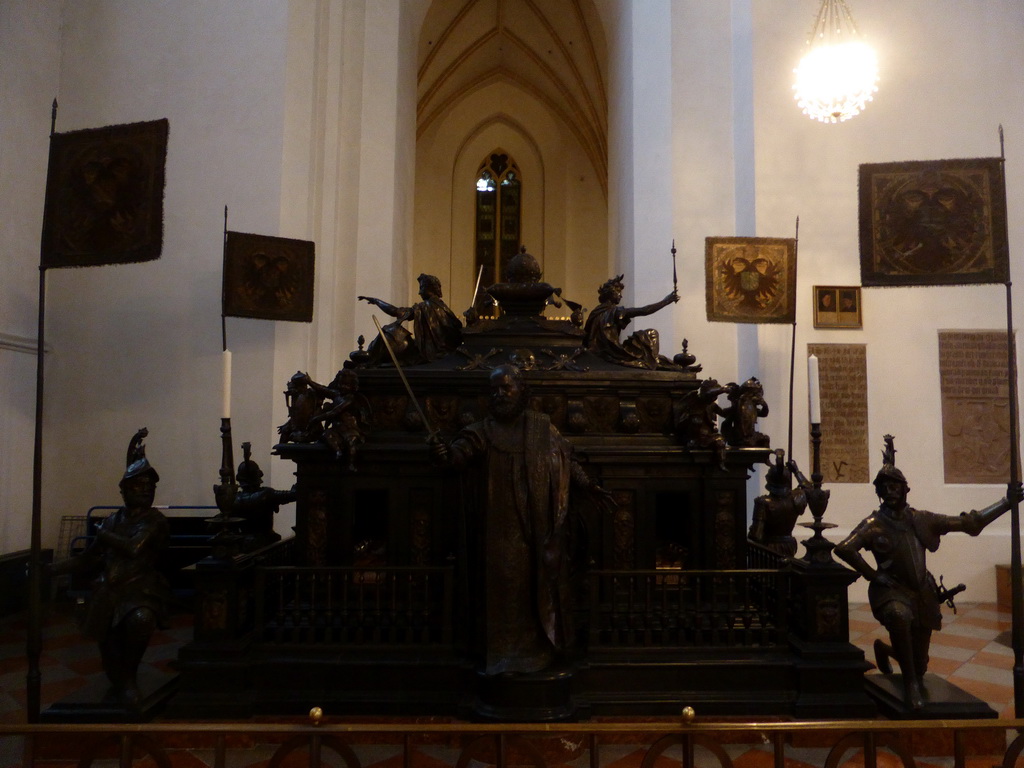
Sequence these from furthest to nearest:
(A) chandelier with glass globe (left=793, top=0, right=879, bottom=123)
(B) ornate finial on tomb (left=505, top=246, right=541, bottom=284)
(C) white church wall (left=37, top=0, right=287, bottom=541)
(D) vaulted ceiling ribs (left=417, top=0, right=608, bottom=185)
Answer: (D) vaulted ceiling ribs (left=417, top=0, right=608, bottom=185), (C) white church wall (left=37, top=0, right=287, bottom=541), (A) chandelier with glass globe (left=793, top=0, right=879, bottom=123), (B) ornate finial on tomb (left=505, top=246, right=541, bottom=284)

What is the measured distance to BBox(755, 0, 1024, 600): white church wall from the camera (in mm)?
7574

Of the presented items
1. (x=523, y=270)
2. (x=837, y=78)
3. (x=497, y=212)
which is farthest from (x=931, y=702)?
(x=497, y=212)

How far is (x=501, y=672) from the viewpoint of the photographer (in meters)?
3.34

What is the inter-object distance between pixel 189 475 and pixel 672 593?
5431 mm

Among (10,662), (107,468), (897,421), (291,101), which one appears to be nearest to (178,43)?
(291,101)

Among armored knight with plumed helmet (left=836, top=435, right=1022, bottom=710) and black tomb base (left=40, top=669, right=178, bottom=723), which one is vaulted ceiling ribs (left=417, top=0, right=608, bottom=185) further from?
black tomb base (left=40, top=669, right=178, bottom=723)

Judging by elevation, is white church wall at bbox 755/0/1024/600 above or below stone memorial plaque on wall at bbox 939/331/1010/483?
above

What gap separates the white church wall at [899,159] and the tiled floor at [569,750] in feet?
5.56

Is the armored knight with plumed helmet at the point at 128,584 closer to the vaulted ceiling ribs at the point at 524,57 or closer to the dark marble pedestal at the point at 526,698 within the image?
the dark marble pedestal at the point at 526,698

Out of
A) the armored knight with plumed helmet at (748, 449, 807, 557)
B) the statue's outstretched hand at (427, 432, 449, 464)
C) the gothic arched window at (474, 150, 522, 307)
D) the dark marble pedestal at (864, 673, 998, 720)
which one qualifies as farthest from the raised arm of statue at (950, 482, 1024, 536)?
the gothic arched window at (474, 150, 522, 307)

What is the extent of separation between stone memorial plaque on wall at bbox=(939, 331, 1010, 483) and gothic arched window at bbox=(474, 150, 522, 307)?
Result: 11.3 meters

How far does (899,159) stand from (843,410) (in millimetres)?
3010

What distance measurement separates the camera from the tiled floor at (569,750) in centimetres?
321

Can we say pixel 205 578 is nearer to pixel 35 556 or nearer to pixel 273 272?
pixel 35 556
